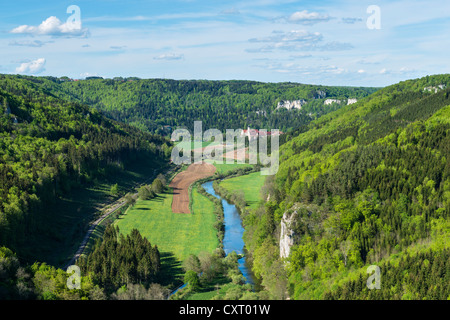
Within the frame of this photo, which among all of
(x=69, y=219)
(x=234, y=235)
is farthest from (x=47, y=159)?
(x=234, y=235)

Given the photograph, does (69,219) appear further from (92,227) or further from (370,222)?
(370,222)

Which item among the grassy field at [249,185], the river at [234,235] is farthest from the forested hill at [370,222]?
the grassy field at [249,185]

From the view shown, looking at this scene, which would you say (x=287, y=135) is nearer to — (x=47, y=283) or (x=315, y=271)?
(x=315, y=271)

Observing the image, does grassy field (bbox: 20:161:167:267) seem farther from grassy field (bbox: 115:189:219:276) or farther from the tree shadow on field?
the tree shadow on field

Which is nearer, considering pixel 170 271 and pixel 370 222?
pixel 370 222

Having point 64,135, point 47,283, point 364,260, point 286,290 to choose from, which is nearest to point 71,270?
point 47,283

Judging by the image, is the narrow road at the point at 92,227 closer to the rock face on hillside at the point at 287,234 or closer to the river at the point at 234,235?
the river at the point at 234,235
